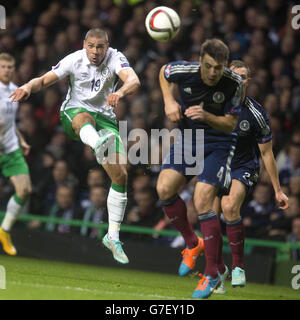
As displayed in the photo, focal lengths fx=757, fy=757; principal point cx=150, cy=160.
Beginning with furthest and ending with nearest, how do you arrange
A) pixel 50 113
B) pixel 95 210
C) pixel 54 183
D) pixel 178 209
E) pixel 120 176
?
pixel 50 113, pixel 54 183, pixel 95 210, pixel 120 176, pixel 178 209

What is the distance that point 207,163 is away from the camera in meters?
6.84

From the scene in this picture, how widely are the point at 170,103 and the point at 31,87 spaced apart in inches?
53.3

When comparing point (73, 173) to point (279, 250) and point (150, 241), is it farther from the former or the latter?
point (279, 250)

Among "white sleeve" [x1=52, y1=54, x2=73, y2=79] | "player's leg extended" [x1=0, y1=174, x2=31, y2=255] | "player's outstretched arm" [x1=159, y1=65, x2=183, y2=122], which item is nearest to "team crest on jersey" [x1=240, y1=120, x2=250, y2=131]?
"player's outstretched arm" [x1=159, y1=65, x2=183, y2=122]

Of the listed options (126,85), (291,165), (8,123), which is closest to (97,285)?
(126,85)

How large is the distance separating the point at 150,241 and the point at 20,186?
6.36ft

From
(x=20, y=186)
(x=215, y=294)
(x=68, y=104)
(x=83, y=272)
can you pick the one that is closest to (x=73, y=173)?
(x=20, y=186)

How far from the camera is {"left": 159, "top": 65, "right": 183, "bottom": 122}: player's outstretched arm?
6328mm

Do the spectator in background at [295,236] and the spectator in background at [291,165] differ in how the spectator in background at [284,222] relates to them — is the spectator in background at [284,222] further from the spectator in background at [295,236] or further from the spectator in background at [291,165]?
the spectator in background at [291,165]

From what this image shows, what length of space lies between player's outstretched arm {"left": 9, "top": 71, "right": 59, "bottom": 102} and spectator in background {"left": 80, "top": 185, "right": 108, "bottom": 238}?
3.38 metres

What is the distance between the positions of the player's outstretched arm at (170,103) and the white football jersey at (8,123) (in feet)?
11.0

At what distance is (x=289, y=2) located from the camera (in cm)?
1207

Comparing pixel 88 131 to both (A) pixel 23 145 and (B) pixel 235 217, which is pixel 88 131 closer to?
(B) pixel 235 217

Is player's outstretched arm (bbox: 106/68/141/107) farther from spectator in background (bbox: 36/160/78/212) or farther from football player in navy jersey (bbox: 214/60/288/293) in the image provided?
spectator in background (bbox: 36/160/78/212)
